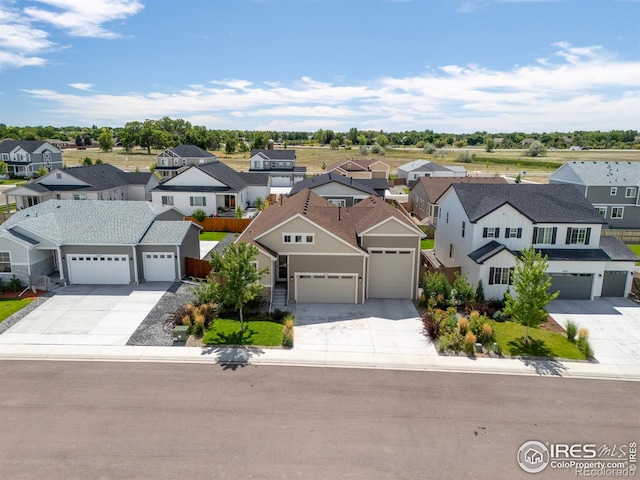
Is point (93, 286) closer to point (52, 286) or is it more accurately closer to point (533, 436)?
point (52, 286)

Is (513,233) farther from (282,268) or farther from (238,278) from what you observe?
(238,278)

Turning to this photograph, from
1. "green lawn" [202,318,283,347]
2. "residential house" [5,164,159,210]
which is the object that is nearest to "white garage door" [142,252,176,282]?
"green lawn" [202,318,283,347]

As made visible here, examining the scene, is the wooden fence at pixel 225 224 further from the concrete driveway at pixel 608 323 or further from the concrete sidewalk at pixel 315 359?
the concrete driveway at pixel 608 323

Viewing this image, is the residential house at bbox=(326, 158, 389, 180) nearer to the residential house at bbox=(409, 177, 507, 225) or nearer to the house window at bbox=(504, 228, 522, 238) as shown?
the residential house at bbox=(409, 177, 507, 225)

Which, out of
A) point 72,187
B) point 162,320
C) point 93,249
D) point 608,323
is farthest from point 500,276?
point 72,187

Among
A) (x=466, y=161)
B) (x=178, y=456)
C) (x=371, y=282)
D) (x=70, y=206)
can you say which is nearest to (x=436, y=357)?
(x=371, y=282)

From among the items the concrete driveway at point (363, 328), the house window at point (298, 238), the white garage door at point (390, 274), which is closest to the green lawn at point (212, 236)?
the house window at point (298, 238)
